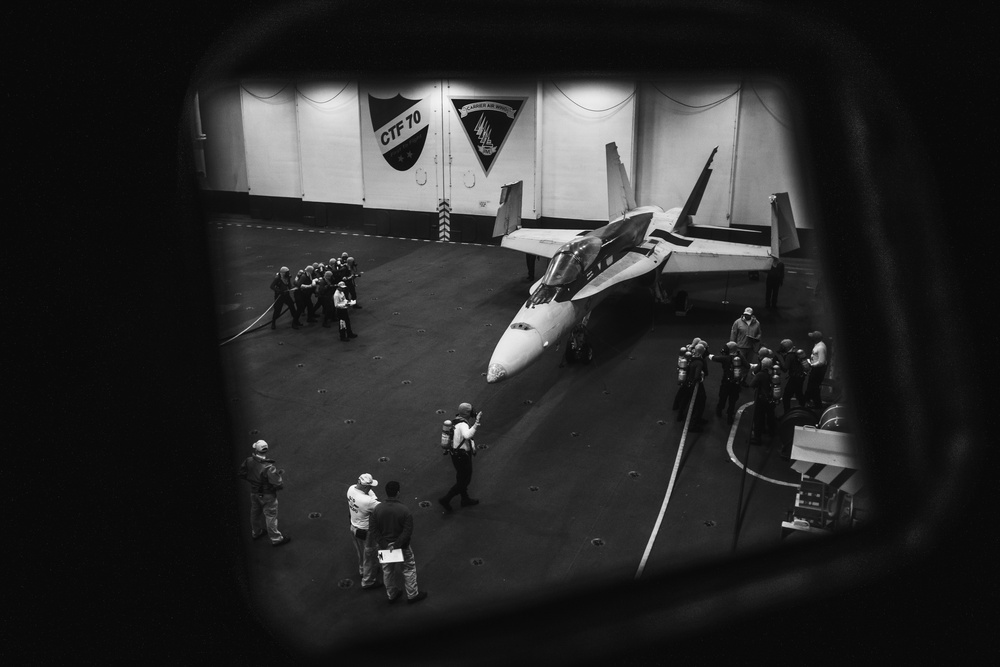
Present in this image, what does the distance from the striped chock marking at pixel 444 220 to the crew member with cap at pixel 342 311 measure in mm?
8089

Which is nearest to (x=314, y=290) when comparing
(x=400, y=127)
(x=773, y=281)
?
(x=773, y=281)

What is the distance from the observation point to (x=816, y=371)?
8.29 meters

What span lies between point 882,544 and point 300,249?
17820 millimetres

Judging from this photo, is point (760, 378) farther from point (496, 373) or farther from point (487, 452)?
point (487, 452)

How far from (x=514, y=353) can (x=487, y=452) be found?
1359 millimetres

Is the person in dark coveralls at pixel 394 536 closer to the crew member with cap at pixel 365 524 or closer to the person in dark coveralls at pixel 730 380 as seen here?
the crew member with cap at pixel 365 524

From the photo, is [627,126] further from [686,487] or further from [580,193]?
[686,487]

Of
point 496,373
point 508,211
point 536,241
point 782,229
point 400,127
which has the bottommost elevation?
point 496,373

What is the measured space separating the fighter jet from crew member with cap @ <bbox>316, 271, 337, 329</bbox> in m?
3.55

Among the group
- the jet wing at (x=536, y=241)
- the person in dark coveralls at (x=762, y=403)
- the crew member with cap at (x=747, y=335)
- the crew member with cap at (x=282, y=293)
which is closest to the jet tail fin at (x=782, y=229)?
the crew member with cap at (x=747, y=335)

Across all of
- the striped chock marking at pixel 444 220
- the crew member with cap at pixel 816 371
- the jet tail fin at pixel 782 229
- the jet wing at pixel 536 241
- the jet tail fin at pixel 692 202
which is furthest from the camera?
the striped chock marking at pixel 444 220

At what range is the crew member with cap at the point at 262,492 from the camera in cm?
616

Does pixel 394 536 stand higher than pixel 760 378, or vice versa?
pixel 760 378

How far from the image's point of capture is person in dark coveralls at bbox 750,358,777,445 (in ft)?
25.8
